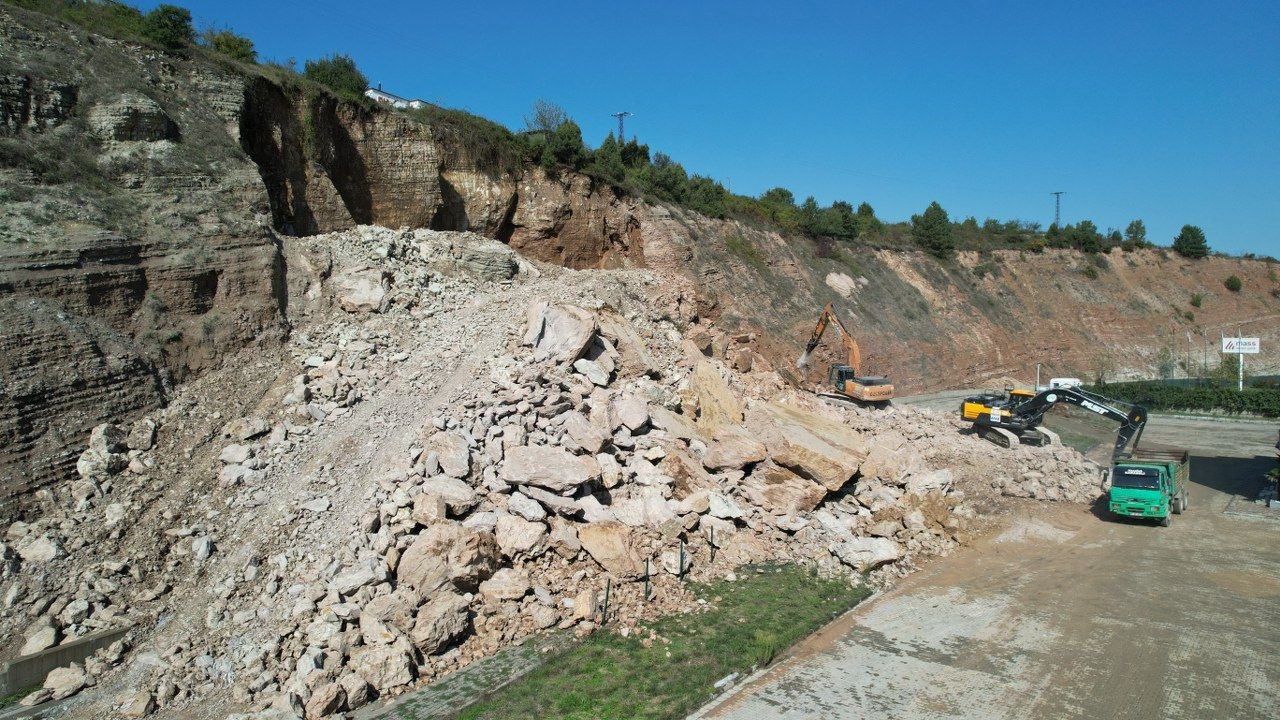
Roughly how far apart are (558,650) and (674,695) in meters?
1.53

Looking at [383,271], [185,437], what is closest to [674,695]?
[185,437]

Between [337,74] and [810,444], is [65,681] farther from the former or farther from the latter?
[337,74]

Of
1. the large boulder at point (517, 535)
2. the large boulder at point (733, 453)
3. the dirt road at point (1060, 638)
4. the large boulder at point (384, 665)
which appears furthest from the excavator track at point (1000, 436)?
the large boulder at point (384, 665)

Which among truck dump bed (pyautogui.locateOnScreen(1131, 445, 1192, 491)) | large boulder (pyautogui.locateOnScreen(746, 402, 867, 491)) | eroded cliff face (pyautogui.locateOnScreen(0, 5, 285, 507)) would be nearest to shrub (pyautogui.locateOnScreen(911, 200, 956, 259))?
truck dump bed (pyautogui.locateOnScreen(1131, 445, 1192, 491))

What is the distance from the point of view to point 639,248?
2742 centimetres

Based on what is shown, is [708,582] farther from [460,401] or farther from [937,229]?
[937,229]

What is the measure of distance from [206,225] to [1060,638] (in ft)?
52.7

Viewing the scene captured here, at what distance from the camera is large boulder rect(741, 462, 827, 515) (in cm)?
1263

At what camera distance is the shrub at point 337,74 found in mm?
20406

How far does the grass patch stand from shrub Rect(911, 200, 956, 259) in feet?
120

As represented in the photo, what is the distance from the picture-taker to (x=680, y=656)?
28.1 ft

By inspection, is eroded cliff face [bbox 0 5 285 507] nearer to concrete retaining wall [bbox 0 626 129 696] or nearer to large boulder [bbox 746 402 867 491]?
concrete retaining wall [bbox 0 626 129 696]

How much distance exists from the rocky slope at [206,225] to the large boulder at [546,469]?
19.4 feet

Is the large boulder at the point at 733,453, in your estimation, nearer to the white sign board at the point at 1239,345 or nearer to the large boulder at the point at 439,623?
the large boulder at the point at 439,623
